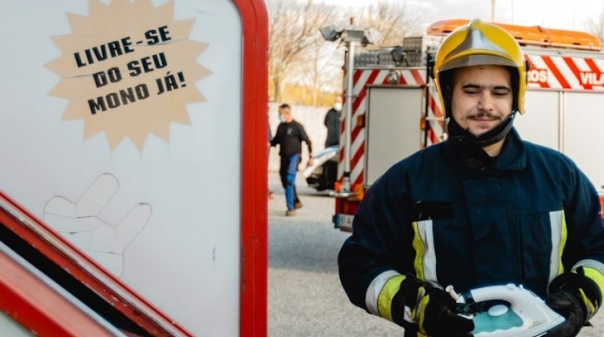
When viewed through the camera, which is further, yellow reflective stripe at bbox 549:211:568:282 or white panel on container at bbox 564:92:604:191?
white panel on container at bbox 564:92:604:191

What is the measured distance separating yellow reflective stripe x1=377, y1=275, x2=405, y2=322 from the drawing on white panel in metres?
0.75

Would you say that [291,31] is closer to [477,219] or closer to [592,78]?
[592,78]

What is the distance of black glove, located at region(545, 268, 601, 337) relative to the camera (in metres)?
2.65

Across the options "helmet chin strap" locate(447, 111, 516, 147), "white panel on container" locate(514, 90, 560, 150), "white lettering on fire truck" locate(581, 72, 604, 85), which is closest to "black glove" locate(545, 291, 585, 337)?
"helmet chin strap" locate(447, 111, 516, 147)

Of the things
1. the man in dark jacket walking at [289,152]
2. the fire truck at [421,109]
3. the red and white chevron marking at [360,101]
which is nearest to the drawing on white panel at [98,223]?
the fire truck at [421,109]

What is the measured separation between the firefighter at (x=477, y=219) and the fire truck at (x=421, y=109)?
6.56m

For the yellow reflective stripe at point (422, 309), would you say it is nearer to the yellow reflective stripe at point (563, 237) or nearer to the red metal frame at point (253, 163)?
the yellow reflective stripe at point (563, 237)

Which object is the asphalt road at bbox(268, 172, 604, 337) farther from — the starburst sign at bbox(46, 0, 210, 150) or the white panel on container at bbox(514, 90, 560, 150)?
the starburst sign at bbox(46, 0, 210, 150)

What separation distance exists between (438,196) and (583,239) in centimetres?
44

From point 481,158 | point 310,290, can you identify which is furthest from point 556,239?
point 310,290

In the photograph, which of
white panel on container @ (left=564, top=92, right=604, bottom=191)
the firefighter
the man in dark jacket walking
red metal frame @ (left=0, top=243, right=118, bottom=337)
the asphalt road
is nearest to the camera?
red metal frame @ (left=0, top=243, right=118, bottom=337)

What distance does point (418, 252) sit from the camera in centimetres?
282

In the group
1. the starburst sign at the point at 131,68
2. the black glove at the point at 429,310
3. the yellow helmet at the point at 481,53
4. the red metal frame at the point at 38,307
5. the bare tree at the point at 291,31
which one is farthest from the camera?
the bare tree at the point at 291,31

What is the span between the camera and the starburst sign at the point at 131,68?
2.98 meters
